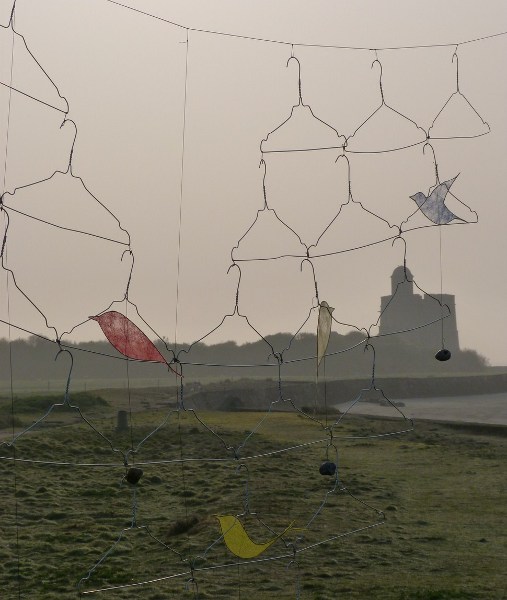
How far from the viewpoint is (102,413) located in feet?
48.9

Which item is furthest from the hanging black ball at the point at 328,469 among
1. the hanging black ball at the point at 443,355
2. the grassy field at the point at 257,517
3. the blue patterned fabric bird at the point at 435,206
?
the blue patterned fabric bird at the point at 435,206

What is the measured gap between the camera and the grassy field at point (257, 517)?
5.75 m

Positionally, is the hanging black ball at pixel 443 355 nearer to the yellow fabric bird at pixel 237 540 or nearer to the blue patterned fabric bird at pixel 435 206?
the blue patterned fabric bird at pixel 435 206

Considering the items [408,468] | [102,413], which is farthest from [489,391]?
[408,468]

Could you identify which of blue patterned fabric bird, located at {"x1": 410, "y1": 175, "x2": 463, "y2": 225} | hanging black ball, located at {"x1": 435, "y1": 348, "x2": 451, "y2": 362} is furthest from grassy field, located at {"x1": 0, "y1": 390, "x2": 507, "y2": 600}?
blue patterned fabric bird, located at {"x1": 410, "y1": 175, "x2": 463, "y2": 225}

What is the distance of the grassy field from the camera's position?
18.9 feet

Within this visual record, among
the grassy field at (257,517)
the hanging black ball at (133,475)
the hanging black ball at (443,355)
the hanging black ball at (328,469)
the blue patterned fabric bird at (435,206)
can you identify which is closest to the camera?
the hanging black ball at (133,475)

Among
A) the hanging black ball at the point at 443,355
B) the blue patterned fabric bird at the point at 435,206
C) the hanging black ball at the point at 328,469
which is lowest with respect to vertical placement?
the hanging black ball at the point at 328,469

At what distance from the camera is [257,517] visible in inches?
151

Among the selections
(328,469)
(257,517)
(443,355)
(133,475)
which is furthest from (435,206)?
(133,475)

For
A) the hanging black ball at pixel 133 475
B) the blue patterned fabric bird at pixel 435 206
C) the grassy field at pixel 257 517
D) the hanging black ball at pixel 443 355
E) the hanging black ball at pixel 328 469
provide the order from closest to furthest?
the hanging black ball at pixel 133 475, the hanging black ball at pixel 328 469, the hanging black ball at pixel 443 355, the blue patterned fabric bird at pixel 435 206, the grassy field at pixel 257 517

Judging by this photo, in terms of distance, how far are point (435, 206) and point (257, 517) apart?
1522 mm

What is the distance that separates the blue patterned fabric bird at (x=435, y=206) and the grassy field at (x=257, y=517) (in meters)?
1.04

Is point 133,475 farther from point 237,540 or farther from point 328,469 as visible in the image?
point 328,469
